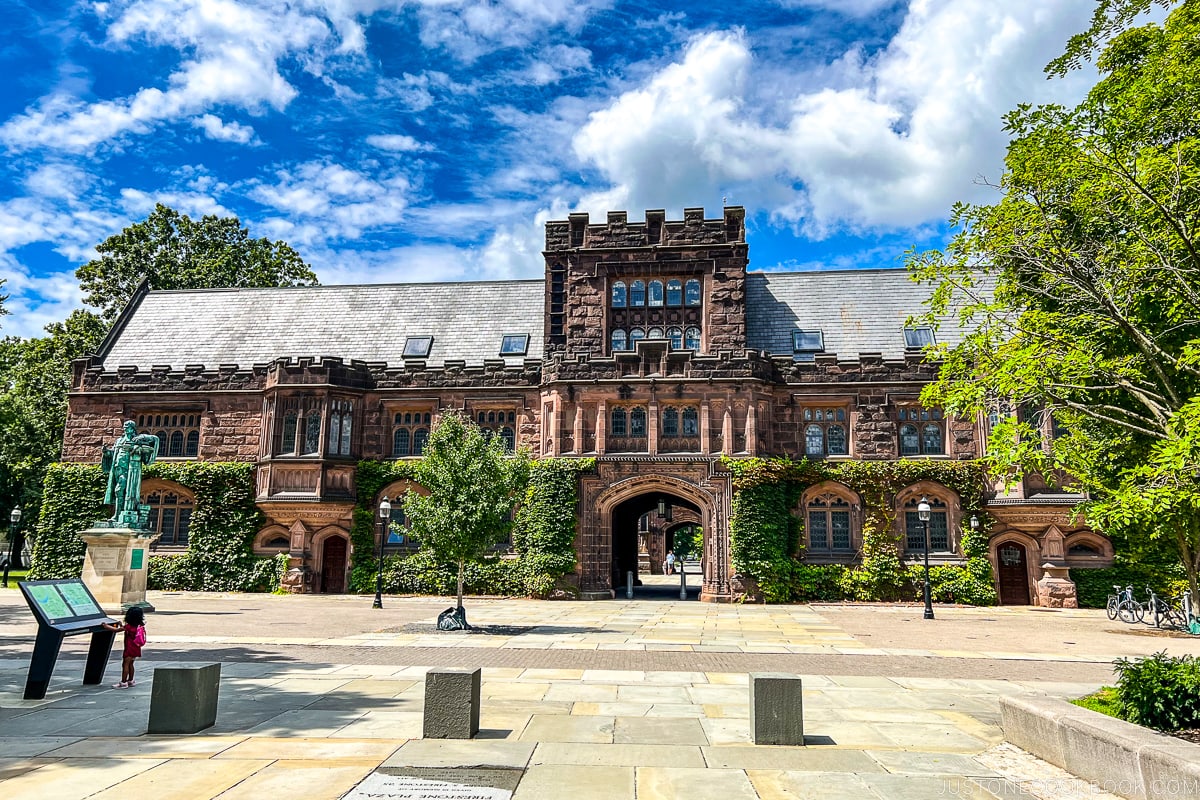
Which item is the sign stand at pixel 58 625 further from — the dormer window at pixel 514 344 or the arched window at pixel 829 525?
the arched window at pixel 829 525

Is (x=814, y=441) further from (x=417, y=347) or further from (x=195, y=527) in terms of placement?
(x=195, y=527)

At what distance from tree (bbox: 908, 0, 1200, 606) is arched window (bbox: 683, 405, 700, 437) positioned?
616 inches

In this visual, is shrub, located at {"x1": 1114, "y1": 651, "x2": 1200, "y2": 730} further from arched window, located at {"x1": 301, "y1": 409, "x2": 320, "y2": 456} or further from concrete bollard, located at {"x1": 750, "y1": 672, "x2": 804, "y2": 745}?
arched window, located at {"x1": 301, "y1": 409, "x2": 320, "y2": 456}

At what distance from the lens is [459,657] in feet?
48.9

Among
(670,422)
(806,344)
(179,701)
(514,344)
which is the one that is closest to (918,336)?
Answer: (806,344)

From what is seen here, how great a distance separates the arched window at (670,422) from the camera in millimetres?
29938

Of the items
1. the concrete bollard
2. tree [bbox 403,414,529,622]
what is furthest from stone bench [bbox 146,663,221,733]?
tree [bbox 403,414,529,622]

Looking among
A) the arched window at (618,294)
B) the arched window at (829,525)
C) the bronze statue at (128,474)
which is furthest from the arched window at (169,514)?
the arched window at (829,525)

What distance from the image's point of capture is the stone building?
29406 mm

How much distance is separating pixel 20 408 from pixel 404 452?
19871 mm

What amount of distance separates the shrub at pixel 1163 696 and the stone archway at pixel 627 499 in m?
20.3

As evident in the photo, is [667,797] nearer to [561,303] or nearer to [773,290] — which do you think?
[561,303]

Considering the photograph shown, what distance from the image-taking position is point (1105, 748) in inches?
278

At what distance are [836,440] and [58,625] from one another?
26065 mm
